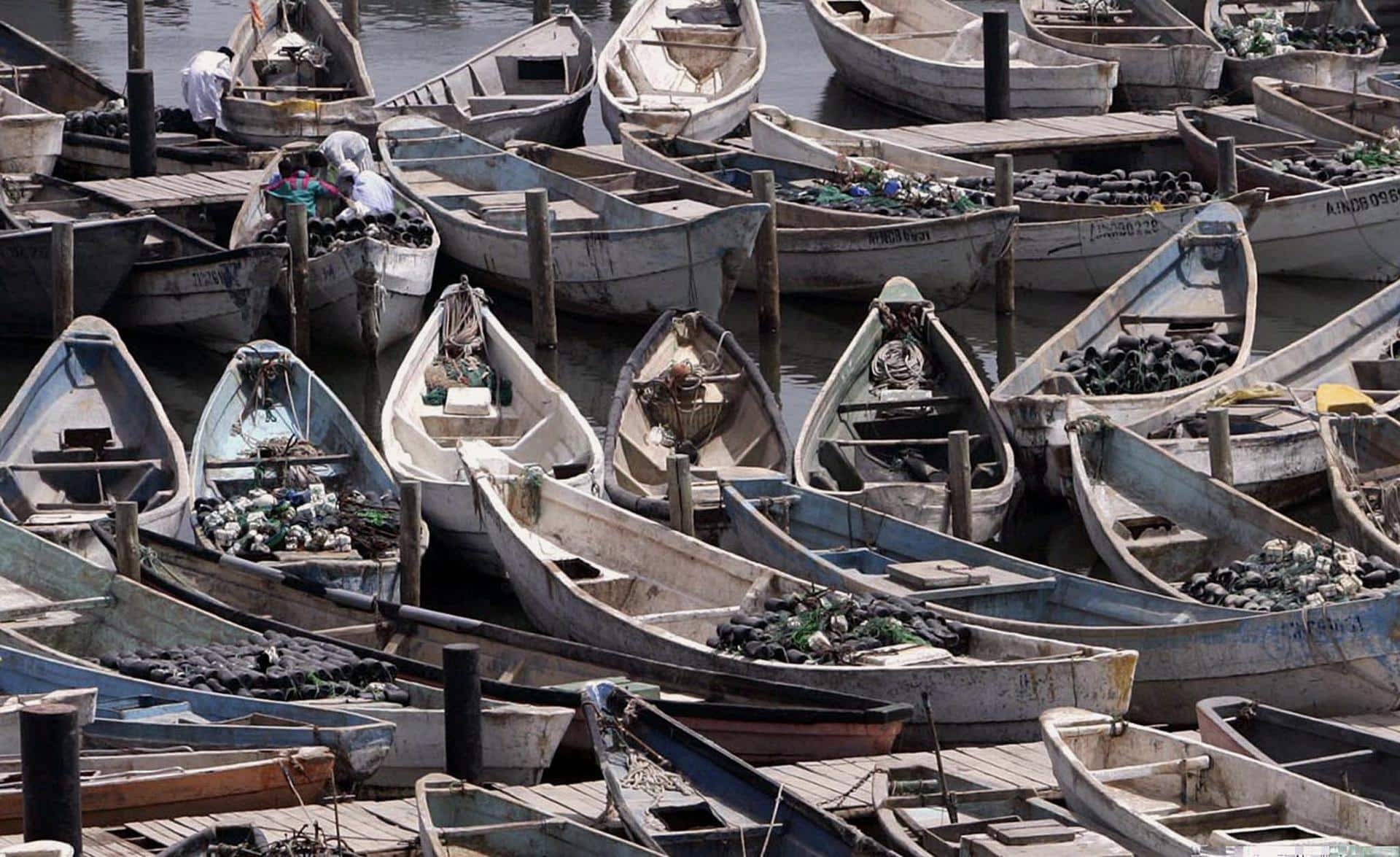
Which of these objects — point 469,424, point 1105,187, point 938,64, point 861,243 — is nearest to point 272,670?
point 469,424

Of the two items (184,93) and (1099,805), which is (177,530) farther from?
(184,93)

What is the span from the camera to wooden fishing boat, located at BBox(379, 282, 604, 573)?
20.0 m

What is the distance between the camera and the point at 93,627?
17.7 metres

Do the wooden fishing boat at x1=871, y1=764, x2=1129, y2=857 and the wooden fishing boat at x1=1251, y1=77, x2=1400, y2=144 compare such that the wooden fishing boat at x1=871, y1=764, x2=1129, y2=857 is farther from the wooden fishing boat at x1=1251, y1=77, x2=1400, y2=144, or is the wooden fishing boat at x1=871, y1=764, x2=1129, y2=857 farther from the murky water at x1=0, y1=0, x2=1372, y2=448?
the wooden fishing boat at x1=1251, y1=77, x2=1400, y2=144

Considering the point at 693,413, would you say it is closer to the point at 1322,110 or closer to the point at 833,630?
the point at 833,630

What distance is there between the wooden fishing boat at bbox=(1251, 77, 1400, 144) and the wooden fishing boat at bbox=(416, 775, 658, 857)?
18.5m

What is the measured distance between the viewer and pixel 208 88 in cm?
3266

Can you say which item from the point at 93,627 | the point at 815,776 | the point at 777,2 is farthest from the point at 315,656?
the point at 777,2

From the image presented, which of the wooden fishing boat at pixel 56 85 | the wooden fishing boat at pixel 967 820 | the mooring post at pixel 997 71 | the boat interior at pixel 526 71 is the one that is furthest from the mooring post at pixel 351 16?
the wooden fishing boat at pixel 967 820

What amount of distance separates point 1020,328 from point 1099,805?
44.5 feet

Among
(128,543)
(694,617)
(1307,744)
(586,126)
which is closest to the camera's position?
(1307,744)

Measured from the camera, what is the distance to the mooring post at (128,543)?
17906 millimetres

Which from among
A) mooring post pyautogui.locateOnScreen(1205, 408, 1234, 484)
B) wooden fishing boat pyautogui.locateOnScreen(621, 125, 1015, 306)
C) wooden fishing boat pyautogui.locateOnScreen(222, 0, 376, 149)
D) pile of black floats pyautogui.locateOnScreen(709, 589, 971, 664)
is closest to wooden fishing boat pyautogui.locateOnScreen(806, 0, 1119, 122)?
wooden fishing boat pyautogui.locateOnScreen(621, 125, 1015, 306)

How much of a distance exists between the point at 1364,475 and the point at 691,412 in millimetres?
5296
